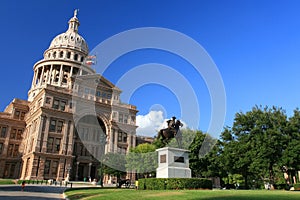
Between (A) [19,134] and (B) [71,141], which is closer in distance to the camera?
(B) [71,141]

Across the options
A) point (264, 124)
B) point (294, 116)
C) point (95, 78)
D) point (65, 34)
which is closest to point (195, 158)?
point (264, 124)

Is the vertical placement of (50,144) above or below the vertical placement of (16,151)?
above

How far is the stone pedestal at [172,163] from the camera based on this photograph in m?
21.3

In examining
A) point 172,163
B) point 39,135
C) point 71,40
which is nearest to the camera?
point 172,163

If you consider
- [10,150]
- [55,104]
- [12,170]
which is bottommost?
[12,170]

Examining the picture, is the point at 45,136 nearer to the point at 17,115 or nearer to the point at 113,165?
the point at 113,165

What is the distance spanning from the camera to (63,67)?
7875 cm

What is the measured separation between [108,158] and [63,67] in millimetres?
41121

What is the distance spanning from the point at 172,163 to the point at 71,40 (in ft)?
250

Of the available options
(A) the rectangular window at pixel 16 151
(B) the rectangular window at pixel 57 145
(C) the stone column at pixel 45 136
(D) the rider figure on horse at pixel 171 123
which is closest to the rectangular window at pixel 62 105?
(C) the stone column at pixel 45 136

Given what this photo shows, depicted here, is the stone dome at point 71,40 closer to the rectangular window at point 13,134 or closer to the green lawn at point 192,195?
the rectangular window at point 13,134

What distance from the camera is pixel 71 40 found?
8706 centimetres

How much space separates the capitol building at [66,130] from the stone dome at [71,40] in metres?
25.0

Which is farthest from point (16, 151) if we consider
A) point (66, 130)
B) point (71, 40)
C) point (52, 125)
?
point (71, 40)
